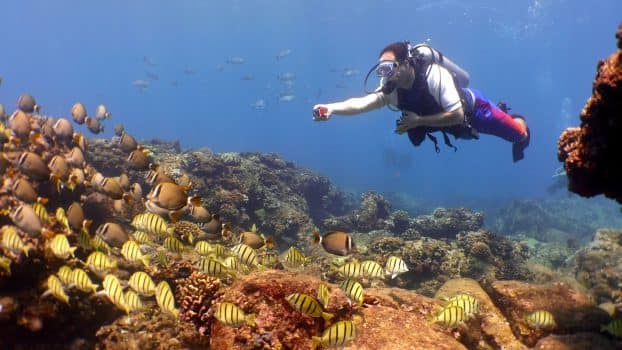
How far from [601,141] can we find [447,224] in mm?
10723

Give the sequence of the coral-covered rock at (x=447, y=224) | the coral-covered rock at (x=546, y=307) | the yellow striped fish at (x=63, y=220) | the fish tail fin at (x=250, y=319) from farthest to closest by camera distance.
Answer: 1. the coral-covered rock at (x=447, y=224)
2. the yellow striped fish at (x=63, y=220)
3. the coral-covered rock at (x=546, y=307)
4. the fish tail fin at (x=250, y=319)

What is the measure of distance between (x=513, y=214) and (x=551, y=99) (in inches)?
6211

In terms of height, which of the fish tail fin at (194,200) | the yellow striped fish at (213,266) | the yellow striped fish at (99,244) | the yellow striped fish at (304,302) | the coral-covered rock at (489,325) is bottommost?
the coral-covered rock at (489,325)

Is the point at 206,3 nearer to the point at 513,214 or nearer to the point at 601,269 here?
the point at 513,214

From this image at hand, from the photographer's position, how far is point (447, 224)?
1434 cm

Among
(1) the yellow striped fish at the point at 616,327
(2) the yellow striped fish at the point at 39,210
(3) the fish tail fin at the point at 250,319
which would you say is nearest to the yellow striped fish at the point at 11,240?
(2) the yellow striped fish at the point at 39,210

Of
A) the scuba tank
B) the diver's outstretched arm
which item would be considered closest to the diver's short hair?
the scuba tank

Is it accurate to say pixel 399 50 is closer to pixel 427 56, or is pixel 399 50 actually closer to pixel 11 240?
pixel 427 56

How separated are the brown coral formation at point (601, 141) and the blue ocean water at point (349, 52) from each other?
31.1 m

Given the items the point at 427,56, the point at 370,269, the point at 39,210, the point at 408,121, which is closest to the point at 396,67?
the point at 427,56

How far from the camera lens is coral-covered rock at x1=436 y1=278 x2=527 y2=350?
17.5 ft

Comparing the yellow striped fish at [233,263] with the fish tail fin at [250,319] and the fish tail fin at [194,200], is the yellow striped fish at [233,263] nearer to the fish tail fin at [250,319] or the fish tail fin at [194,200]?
the fish tail fin at [194,200]

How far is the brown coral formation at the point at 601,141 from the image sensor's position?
371 centimetres

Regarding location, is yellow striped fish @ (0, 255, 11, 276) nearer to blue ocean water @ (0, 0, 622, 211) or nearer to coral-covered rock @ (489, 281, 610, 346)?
coral-covered rock @ (489, 281, 610, 346)
